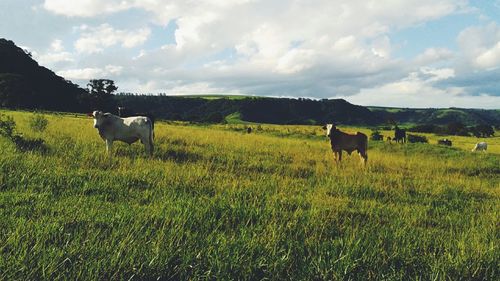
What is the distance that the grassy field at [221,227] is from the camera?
3.96 m

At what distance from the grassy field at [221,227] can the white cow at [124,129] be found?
3557mm

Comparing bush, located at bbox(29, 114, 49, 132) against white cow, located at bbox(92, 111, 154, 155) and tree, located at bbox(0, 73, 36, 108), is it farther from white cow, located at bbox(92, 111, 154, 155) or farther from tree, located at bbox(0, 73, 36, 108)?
tree, located at bbox(0, 73, 36, 108)

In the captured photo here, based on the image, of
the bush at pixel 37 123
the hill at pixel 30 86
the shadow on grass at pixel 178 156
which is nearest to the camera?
the shadow on grass at pixel 178 156

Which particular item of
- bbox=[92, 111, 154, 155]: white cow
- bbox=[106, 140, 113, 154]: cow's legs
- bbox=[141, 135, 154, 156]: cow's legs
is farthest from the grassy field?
bbox=[92, 111, 154, 155]: white cow

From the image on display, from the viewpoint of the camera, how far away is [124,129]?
1387 cm

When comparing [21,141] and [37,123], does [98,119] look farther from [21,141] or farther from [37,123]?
Answer: [37,123]

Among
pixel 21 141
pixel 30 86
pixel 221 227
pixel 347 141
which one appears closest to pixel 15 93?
pixel 30 86

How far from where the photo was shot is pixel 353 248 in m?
4.68

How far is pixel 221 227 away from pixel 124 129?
9.43 meters

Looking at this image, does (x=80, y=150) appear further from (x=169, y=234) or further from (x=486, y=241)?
(x=486, y=241)

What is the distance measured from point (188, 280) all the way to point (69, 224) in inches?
78.9

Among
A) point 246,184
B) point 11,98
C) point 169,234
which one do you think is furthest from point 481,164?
point 11,98

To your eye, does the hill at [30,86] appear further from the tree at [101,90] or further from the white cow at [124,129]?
the white cow at [124,129]

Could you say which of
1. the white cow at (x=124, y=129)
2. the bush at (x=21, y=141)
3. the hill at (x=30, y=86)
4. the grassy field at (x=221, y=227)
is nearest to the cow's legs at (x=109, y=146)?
the white cow at (x=124, y=129)
